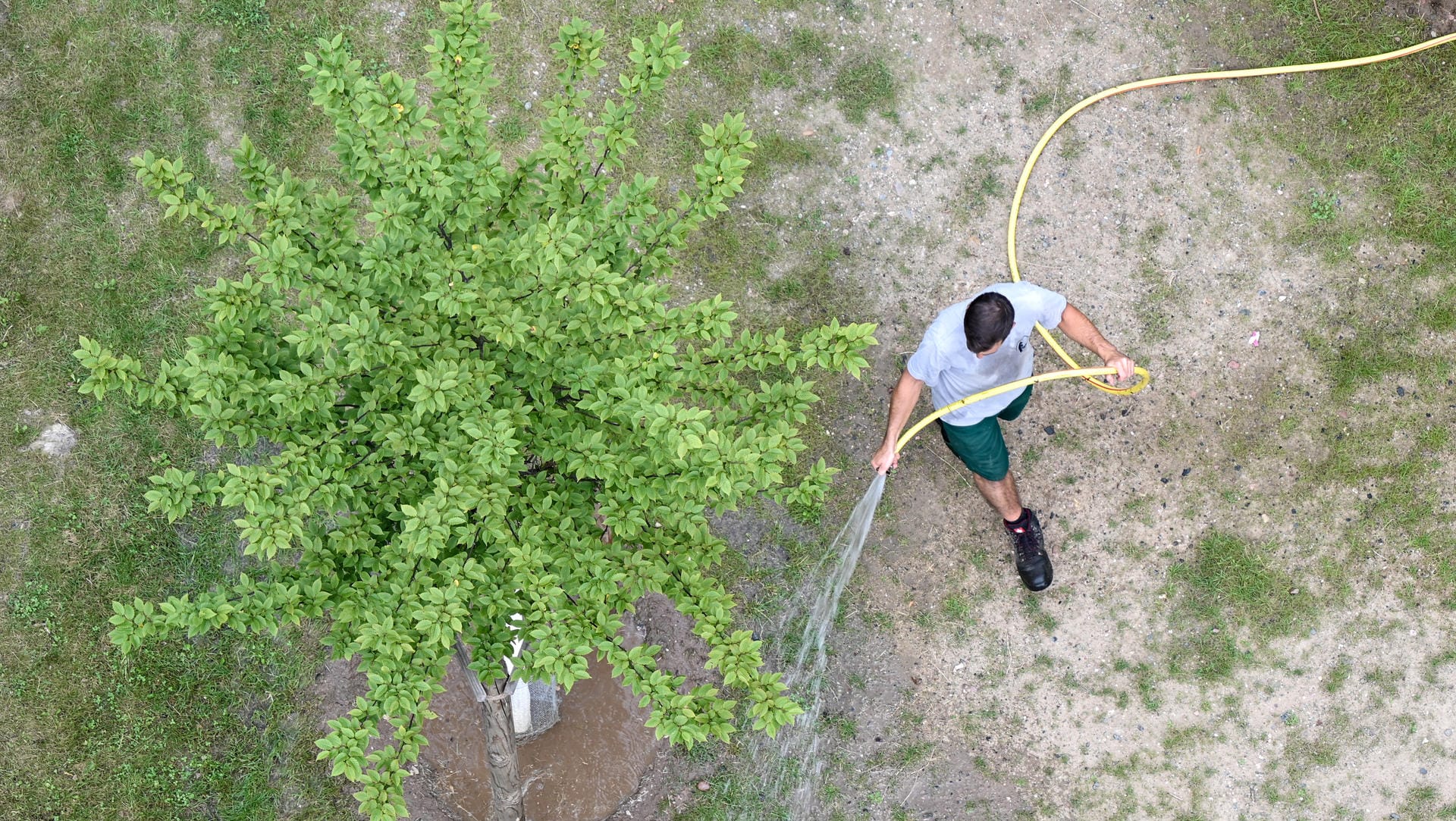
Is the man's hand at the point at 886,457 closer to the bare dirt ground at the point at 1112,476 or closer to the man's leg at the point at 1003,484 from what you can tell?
the man's leg at the point at 1003,484

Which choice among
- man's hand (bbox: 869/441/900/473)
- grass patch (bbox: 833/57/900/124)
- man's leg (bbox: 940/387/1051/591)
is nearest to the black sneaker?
man's leg (bbox: 940/387/1051/591)

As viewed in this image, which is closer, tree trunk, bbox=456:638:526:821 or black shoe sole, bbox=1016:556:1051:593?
tree trunk, bbox=456:638:526:821

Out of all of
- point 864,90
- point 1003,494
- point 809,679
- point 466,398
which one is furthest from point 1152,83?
point 466,398

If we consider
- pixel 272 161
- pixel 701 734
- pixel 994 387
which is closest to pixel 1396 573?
pixel 994 387

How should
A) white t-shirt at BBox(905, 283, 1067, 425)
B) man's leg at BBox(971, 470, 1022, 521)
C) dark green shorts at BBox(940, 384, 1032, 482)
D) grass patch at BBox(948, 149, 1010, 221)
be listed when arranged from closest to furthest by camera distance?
white t-shirt at BBox(905, 283, 1067, 425)
dark green shorts at BBox(940, 384, 1032, 482)
man's leg at BBox(971, 470, 1022, 521)
grass patch at BBox(948, 149, 1010, 221)

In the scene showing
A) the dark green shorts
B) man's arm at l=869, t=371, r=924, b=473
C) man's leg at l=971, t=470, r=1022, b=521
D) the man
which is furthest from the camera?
man's leg at l=971, t=470, r=1022, b=521

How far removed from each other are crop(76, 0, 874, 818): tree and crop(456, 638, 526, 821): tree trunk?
1.13 meters

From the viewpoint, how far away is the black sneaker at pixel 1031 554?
677 cm

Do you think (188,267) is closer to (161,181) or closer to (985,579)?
(161,181)

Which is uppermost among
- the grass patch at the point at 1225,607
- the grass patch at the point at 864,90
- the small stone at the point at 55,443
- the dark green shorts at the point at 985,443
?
the small stone at the point at 55,443

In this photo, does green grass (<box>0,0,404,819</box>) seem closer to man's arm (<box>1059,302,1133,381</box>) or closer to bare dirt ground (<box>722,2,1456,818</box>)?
bare dirt ground (<box>722,2,1456,818</box>)

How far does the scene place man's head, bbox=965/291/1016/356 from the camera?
16.0 feet

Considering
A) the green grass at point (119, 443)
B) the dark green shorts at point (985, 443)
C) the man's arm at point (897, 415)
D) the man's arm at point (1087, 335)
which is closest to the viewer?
the man's arm at point (1087, 335)

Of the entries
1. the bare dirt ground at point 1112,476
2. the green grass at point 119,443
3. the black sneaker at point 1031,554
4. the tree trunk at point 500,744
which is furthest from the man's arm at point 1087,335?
the green grass at point 119,443
